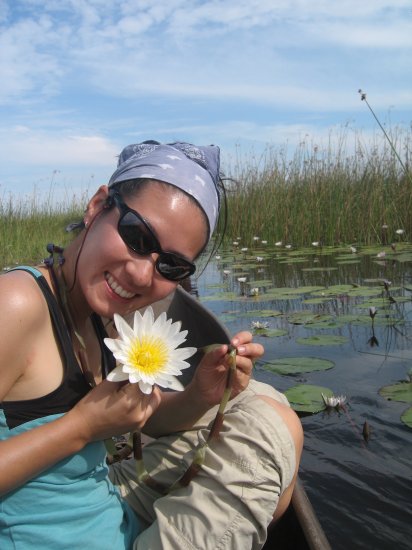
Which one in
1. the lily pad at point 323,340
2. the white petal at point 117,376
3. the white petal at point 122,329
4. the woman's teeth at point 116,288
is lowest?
the lily pad at point 323,340

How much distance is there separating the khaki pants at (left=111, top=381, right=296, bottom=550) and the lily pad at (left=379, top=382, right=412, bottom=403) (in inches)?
51.1

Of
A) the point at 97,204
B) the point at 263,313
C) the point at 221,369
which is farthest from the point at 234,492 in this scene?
the point at 263,313

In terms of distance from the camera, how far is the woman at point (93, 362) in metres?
1.14

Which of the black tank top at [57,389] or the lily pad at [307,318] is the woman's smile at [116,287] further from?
the lily pad at [307,318]

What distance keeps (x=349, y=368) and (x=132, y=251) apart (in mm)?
1984

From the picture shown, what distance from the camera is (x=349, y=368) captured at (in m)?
2.95

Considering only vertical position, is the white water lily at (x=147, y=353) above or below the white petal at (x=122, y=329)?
below

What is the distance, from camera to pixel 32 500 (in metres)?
1.21

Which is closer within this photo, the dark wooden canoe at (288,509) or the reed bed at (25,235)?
the dark wooden canoe at (288,509)

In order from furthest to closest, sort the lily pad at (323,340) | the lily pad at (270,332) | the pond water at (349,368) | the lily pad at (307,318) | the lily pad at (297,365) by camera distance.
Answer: the lily pad at (307,318)
the lily pad at (270,332)
the lily pad at (323,340)
the lily pad at (297,365)
the pond water at (349,368)

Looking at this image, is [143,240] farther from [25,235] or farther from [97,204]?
[25,235]

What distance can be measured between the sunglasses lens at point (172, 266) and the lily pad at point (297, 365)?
5.61ft

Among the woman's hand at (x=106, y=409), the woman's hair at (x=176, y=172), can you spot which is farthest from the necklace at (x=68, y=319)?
the woman's hair at (x=176, y=172)

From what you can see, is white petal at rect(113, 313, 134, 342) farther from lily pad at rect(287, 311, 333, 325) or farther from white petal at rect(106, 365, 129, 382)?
lily pad at rect(287, 311, 333, 325)
